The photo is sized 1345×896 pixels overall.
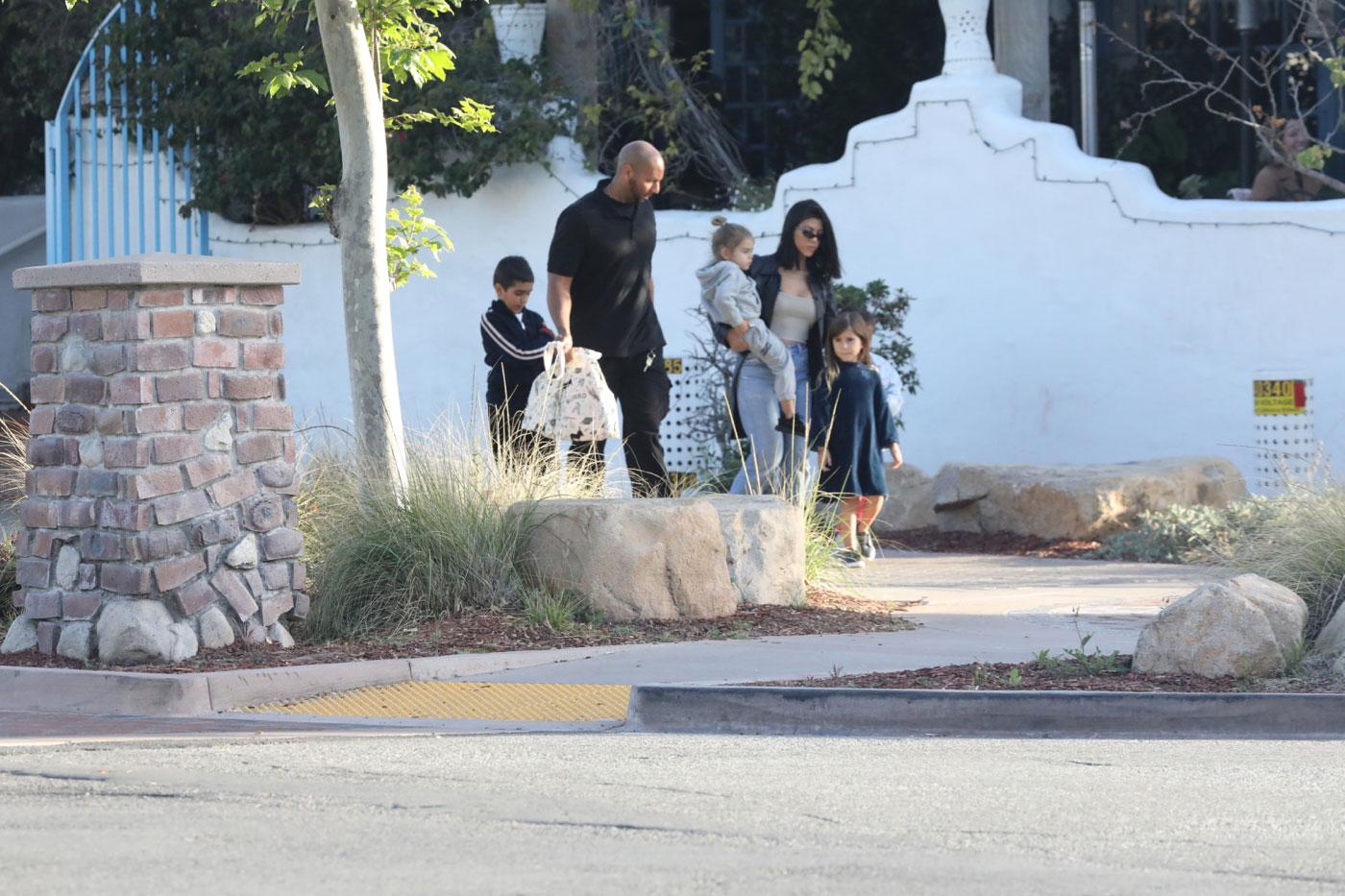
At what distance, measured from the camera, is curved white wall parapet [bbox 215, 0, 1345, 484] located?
1318 centimetres

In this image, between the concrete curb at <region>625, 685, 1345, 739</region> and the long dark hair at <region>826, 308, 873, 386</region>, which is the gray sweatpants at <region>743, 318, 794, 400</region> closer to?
the long dark hair at <region>826, 308, 873, 386</region>

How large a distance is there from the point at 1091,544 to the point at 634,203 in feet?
12.6

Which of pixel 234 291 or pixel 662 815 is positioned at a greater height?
pixel 234 291

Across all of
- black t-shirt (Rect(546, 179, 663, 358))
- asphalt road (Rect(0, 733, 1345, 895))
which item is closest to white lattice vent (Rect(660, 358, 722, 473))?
black t-shirt (Rect(546, 179, 663, 358))

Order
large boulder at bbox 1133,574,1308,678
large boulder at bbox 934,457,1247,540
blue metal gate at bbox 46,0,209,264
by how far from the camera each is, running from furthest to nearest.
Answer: blue metal gate at bbox 46,0,209,264 < large boulder at bbox 934,457,1247,540 < large boulder at bbox 1133,574,1308,678

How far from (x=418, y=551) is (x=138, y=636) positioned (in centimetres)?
124

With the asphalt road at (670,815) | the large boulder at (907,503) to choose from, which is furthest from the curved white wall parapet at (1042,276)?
the asphalt road at (670,815)

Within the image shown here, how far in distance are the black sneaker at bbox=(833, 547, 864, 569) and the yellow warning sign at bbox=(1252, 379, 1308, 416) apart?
3249 mm

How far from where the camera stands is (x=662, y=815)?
16.7 ft

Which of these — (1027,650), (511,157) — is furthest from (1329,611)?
(511,157)

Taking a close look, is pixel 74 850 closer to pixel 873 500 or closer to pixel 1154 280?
pixel 873 500

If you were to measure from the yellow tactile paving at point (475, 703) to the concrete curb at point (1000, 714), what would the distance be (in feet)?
1.01

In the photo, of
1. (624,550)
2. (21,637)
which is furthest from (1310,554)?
(21,637)

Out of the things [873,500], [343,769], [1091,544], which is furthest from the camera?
[1091,544]
